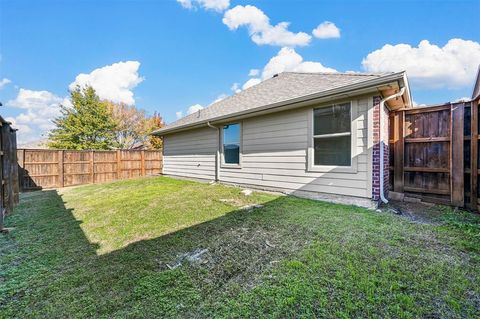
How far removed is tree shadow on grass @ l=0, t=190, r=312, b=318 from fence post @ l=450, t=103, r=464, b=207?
3818mm

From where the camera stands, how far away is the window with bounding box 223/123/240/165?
7536mm

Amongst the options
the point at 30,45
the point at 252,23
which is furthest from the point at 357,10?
the point at 30,45

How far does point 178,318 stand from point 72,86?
75.6 feet

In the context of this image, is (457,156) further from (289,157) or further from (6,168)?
(6,168)

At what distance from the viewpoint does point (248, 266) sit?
2482 millimetres

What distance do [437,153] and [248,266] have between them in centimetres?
500

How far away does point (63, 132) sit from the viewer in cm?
1869

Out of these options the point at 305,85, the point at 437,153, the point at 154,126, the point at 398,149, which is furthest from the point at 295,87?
the point at 154,126

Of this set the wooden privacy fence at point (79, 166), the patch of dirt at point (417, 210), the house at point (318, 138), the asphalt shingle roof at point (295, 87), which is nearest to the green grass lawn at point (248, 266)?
the patch of dirt at point (417, 210)

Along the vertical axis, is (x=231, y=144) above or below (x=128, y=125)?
below

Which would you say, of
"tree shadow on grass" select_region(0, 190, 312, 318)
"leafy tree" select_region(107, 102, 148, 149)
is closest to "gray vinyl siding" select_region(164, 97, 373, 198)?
"tree shadow on grass" select_region(0, 190, 312, 318)

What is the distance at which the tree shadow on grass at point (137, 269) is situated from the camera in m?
1.94

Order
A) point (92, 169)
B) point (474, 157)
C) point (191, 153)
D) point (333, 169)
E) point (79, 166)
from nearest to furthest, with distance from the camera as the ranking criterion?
point (474, 157)
point (333, 169)
point (191, 153)
point (79, 166)
point (92, 169)

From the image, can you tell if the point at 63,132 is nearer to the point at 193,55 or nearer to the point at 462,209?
the point at 193,55
